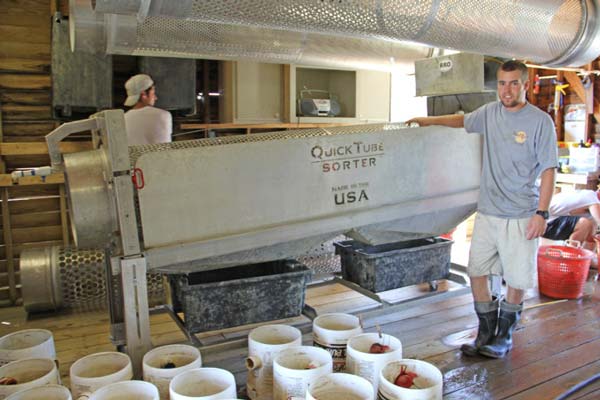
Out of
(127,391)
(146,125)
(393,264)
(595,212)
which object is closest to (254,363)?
(127,391)

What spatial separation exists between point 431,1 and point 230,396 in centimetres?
148

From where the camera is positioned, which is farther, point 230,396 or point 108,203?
point 108,203

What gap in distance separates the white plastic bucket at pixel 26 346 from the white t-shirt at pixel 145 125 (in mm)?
1188

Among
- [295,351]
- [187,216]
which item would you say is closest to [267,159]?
[187,216]

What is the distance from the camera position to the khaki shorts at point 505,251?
2.18 metres

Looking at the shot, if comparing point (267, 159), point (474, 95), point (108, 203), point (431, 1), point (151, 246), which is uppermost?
point (431, 1)

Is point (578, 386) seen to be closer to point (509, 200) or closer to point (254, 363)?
point (509, 200)

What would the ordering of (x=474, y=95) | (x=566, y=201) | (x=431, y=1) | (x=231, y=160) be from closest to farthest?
(x=431, y=1) < (x=231, y=160) < (x=474, y=95) < (x=566, y=201)

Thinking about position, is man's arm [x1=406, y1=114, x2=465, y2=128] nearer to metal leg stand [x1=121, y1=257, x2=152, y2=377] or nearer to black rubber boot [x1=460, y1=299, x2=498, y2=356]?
black rubber boot [x1=460, y1=299, x2=498, y2=356]

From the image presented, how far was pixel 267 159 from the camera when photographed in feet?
6.49

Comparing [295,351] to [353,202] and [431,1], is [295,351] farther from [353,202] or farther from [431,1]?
[431,1]

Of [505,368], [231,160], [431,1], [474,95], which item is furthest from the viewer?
[474,95]

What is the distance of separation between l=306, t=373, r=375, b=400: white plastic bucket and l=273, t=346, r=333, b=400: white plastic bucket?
0.02 metres

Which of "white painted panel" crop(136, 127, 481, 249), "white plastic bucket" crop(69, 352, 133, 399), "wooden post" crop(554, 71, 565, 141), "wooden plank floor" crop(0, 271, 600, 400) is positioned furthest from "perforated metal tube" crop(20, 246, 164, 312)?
"wooden post" crop(554, 71, 565, 141)
